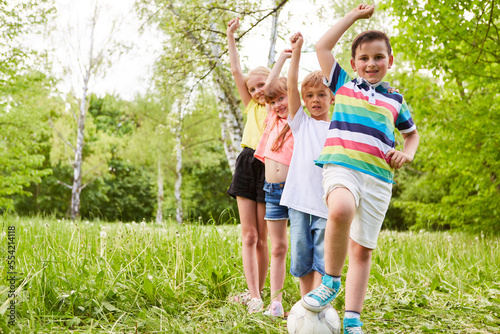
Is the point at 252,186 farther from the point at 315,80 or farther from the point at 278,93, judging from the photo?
the point at 315,80

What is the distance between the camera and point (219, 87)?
297 inches

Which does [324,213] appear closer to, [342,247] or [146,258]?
[342,247]

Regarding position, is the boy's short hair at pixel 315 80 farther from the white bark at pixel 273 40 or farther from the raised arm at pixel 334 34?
the white bark at pixel 273 40

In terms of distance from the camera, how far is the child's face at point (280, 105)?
2855mm

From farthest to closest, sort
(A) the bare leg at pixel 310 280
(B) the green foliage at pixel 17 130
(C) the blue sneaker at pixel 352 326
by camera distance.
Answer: (B) the green foliage at pixel 17 130 → (A) the bare leg at pixel 310 280 → (C) the blue sneaker at pixel 352 326

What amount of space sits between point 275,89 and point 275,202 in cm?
76

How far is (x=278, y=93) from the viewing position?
2838mm

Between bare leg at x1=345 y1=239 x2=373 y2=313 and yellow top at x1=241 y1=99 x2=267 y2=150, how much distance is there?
1.19 m

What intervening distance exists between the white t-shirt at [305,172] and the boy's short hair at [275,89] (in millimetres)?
260

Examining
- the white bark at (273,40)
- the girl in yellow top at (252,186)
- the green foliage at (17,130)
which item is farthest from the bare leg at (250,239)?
the green foliage at (17,130)

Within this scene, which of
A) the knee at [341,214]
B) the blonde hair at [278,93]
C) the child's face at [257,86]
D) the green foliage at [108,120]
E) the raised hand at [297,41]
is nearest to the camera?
the knee at [341,214]

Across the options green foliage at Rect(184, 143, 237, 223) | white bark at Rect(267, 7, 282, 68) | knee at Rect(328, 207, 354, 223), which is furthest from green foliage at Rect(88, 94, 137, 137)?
knee at Rect(328, 207, 354, 223)

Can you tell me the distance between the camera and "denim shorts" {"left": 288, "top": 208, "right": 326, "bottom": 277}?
2.51 m

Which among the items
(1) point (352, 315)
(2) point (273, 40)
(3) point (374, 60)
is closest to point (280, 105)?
(3) point (374, 60)
